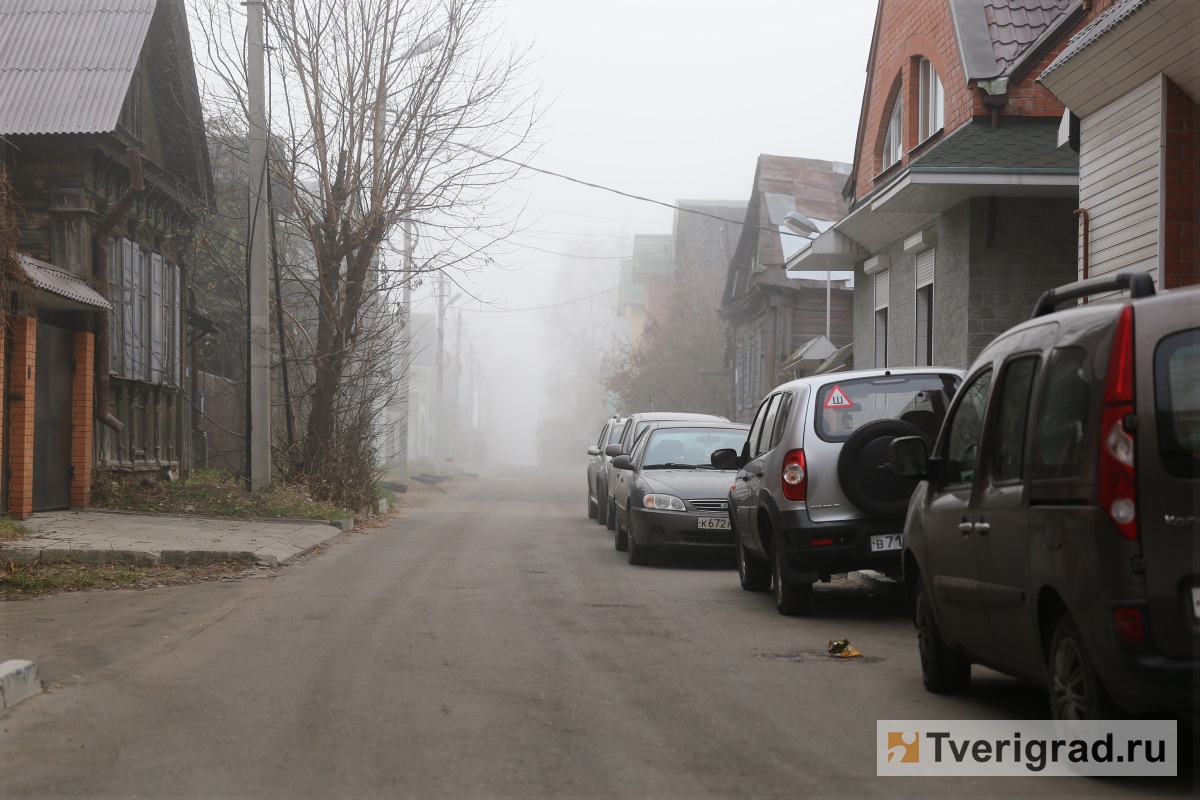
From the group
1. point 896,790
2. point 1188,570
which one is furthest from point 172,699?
point 1188,570

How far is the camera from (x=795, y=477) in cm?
966

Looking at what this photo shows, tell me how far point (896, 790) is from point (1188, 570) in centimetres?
133

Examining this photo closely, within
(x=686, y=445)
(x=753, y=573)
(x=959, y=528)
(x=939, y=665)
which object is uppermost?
(x=686, y=445)

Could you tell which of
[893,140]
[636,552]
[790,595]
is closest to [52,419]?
[636,552]

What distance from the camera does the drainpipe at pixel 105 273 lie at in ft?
58.5

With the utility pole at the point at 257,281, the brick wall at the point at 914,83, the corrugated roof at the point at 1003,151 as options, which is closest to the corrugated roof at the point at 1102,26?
the brick wall at the point at 914,83

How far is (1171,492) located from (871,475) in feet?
15.6

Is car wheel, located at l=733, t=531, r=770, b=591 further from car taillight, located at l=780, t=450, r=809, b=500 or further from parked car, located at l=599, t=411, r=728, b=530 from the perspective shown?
parked car, located at l=599, t=411, r=728, b=530

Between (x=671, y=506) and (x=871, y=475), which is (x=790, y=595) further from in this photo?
(x=671, y=506)

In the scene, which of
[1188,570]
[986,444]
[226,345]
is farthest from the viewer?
[226,345]

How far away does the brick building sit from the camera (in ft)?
54.1

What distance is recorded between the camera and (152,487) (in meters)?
19.5

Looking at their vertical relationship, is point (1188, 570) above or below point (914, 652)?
above

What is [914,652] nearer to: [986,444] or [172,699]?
[986,444]
